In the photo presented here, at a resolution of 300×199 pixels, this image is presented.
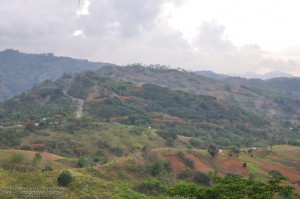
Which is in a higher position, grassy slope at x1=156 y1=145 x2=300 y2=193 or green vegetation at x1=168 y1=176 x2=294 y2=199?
green vegetation at x1=168 y1=176 x2=294 y2=199

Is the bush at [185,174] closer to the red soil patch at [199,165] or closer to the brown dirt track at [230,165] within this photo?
the red soil patch at [199,165]

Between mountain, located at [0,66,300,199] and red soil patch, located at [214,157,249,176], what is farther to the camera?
red soil patch, located at [214,157,249,176]

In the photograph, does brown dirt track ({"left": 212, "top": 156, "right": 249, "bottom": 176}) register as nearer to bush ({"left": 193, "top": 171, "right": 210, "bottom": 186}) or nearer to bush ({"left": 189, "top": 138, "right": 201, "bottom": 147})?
bush ({"left": 193, "top": 171, "right": 210, "bottom": 186})

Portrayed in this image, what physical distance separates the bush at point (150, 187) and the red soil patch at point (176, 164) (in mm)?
17646

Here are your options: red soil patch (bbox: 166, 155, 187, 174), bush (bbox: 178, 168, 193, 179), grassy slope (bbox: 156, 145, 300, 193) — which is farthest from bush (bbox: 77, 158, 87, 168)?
bush (bbox: 178, 168, 193, 179)

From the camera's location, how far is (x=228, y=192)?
3809 centimetres

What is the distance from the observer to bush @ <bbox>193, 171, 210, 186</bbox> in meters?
81.1

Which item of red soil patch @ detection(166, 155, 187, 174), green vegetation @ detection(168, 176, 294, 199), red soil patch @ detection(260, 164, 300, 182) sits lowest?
red soil patch @ detection(260, 164, 300, 182)

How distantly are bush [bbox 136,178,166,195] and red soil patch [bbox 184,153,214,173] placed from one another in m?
23.9

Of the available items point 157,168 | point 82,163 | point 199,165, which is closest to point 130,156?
point 157,168

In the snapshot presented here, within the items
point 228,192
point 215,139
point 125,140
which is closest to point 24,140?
point 125,140

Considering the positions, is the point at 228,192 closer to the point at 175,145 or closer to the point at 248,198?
the point at 248,198

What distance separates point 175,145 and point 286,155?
39.3 m

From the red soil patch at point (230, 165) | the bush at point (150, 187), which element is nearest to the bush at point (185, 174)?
the red soil patch at point (230, 165)
